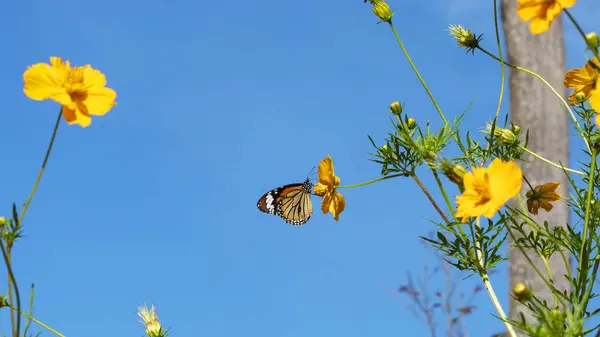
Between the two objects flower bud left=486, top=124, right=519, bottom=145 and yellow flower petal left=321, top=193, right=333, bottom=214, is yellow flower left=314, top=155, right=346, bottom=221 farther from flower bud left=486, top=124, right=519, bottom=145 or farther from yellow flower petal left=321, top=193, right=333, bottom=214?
flower bud left=486, top=124, right=519, bottom=145

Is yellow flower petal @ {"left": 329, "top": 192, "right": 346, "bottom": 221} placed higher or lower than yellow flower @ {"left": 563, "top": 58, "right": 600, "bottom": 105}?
lower

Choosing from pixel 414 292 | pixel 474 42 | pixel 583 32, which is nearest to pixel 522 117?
pixel 414 292

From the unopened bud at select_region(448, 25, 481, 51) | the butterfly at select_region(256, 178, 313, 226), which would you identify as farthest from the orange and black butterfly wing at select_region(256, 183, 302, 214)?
the unopened bud at select_region(448, 25, 481, 51)

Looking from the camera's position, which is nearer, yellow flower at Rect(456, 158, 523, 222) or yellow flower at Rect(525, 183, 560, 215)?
yellow flower at Rect(456, 158, 523, 222)

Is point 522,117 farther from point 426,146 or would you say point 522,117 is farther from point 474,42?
point 426,146

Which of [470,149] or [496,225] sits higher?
[470,149]
